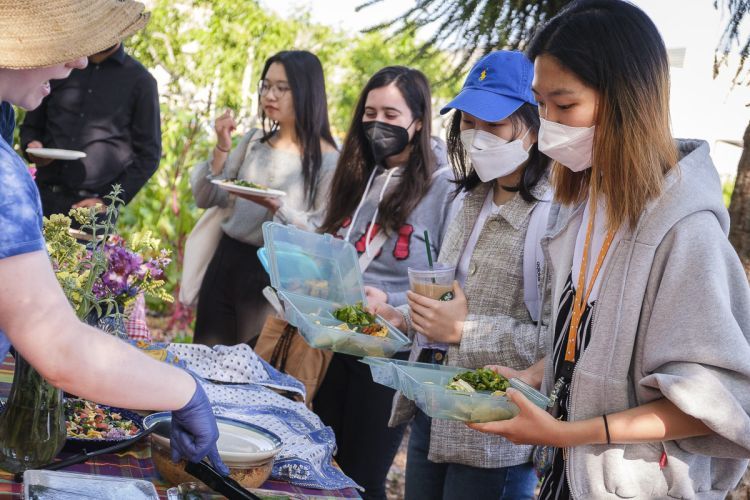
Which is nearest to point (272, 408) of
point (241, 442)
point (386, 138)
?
point (241, 442)

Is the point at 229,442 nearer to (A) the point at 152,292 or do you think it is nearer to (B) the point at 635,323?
(A) the point at 152,292

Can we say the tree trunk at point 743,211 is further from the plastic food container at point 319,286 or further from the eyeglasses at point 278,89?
the eyeglasses at point 278,89

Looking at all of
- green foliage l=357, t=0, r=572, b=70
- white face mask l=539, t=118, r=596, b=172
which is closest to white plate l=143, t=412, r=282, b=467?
white face mask l=539, t=118, r=596, b=172

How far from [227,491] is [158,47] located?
26.5ft

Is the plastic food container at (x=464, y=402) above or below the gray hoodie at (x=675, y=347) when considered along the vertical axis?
below

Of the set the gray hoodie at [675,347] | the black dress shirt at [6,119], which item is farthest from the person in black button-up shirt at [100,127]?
the gray hoodie at [675,347]

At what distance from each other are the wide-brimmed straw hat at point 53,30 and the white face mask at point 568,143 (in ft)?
3.02

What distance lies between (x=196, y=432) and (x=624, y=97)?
1.08m

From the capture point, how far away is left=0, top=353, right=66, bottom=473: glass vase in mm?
1658

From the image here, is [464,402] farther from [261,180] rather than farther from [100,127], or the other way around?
[100,127]

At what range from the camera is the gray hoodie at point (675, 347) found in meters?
1.60

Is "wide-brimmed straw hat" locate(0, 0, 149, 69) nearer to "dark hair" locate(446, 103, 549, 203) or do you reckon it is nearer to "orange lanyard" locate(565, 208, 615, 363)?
"orange lanyard" locate(565, 208, 615, 363)

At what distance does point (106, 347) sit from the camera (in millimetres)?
1360

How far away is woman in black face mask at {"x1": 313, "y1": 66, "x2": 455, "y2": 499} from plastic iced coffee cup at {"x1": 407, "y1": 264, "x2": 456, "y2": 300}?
55cm
